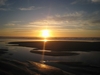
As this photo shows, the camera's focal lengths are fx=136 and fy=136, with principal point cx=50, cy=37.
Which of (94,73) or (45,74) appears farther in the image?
(94,73)

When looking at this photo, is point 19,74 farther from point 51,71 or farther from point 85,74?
point 85,74

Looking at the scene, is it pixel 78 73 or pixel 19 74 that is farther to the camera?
pixel 78 73

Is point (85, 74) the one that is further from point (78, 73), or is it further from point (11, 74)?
point (11, 74)

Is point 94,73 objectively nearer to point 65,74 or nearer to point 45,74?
point 65,74

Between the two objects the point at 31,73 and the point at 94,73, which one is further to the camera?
the point at 94,73

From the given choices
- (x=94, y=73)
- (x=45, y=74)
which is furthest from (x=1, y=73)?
(x=94, y=73)

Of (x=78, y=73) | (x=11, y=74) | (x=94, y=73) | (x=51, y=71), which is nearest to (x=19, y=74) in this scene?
(x=11, y=74)

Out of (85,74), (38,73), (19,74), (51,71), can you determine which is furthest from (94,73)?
(19,74)
